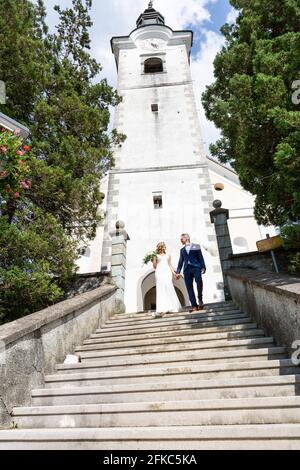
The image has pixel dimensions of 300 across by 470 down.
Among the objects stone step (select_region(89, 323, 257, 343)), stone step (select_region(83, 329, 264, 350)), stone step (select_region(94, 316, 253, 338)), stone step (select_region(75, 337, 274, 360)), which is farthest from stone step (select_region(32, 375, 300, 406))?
stone step (select_region(94, 316, 253, 338))

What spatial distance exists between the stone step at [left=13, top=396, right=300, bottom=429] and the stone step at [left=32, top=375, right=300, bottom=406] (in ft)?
0.80

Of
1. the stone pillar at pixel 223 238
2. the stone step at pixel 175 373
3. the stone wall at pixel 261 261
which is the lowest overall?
the stone step at pixel 175 373

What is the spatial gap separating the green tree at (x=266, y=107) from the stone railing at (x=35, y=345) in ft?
12.4

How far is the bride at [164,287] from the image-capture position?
6.72m

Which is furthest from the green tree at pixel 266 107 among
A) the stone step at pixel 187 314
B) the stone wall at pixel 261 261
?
the stone step at pixel 187 314

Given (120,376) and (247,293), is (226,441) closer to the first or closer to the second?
(120,376)

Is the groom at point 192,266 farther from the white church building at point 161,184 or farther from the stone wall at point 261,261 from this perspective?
the white church building at point 161,184

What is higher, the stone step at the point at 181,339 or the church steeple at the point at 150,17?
the church steeple at the point at 150,17

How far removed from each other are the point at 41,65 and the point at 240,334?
6964 mm

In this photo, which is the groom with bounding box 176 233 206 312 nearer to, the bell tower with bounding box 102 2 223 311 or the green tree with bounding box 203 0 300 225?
the green tree with bounding box 203 0 300 225

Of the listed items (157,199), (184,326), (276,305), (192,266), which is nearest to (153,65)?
(157,199)

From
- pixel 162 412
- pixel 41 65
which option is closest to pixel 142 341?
pixel 162 412

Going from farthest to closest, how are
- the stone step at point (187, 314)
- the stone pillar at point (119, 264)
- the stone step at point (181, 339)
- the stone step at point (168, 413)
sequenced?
1. the stone pillar at point (119, 264)
2. the stone step at point (187, 314)
3. the stone step at point (181, 339)
4. the stone step at point (168, 413)

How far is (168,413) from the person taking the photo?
3.01 metres
